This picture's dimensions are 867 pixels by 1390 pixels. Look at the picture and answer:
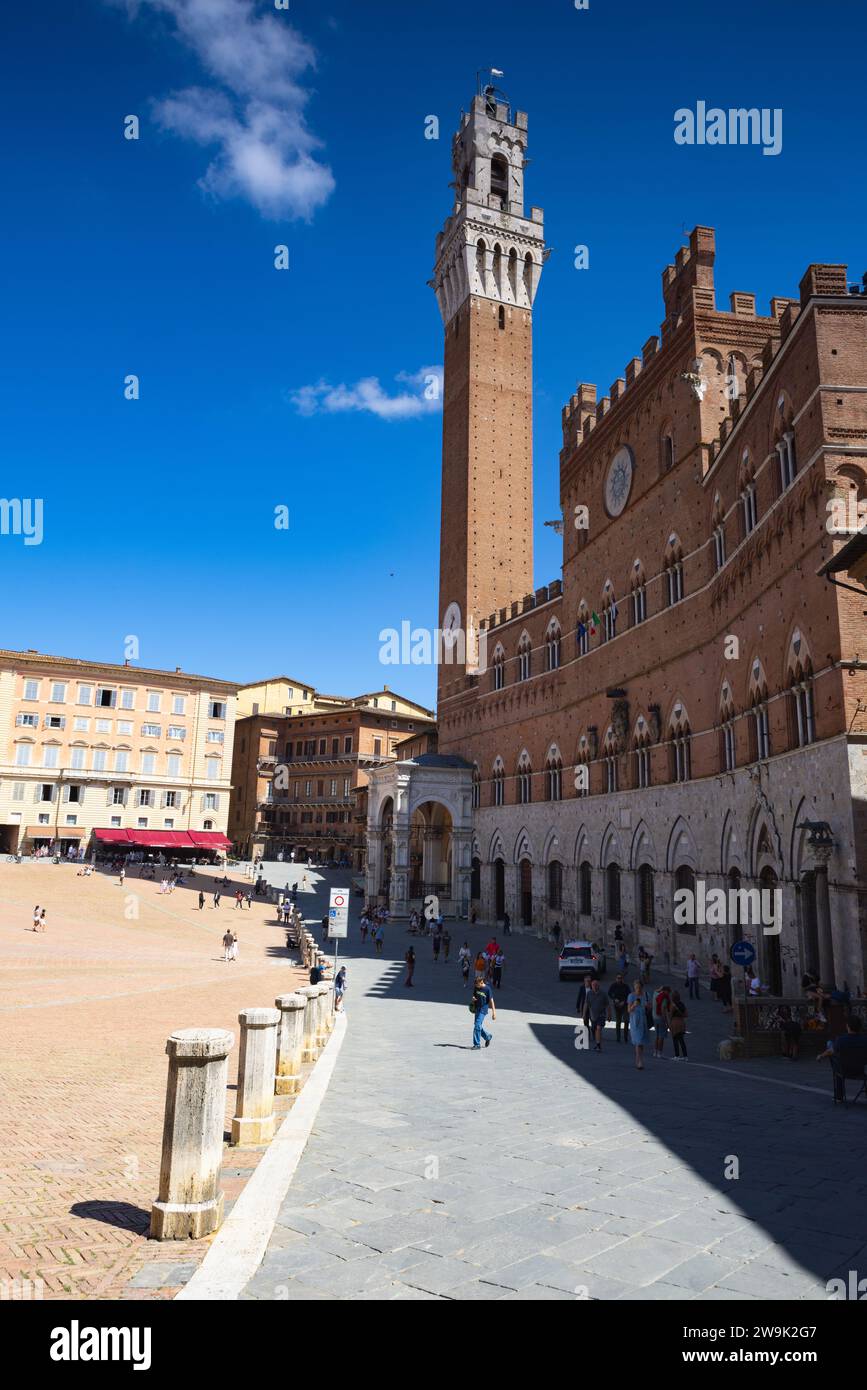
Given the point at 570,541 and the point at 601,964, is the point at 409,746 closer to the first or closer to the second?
the point at 570,541

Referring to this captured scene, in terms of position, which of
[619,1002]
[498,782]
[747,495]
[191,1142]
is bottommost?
[619,1002]

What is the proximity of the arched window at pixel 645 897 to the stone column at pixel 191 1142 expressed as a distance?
25.4 metres

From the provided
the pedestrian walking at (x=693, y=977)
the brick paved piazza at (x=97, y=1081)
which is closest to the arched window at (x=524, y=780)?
the brick paved piazza at (x=97, y=1081)

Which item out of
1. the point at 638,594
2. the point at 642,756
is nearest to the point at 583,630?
the point at 638,594

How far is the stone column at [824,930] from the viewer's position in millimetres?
A: 16109

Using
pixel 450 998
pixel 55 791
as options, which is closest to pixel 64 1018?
pixel 450 998

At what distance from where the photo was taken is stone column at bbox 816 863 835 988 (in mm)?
16109

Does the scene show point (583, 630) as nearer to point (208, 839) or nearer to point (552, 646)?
point (552, 646)

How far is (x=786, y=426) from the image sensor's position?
1855 centimetres

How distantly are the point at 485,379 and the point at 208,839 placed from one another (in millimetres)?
36298

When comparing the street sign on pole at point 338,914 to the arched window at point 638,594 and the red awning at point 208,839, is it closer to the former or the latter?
the arched window at point 638,594

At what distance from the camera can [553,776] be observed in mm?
39344

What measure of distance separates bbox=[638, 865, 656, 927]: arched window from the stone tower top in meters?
42.2
